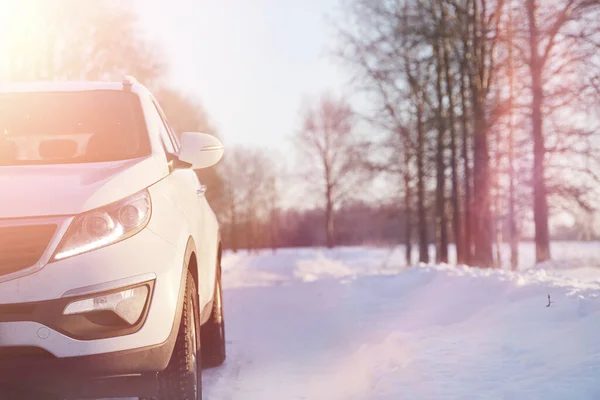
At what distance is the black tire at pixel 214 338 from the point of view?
6.16 meters

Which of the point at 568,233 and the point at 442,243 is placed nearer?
the point at 568,233

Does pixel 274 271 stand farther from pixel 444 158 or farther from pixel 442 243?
pixel 444 158

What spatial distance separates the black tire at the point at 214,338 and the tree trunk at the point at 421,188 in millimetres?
17220

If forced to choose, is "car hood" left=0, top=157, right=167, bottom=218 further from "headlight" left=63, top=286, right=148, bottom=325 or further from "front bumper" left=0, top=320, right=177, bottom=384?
"front bumper" left=0, top=320, right=177, bottom=384

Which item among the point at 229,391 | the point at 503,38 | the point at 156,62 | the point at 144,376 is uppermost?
the point at 156,62

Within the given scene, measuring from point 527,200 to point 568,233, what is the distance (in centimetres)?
257

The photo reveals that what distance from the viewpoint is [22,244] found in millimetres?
3188

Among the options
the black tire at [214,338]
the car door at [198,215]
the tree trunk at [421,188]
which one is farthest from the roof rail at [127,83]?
the tree trunk at [421,188]

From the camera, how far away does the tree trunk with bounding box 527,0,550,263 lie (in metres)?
17.6

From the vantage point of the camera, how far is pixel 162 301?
340 centimetres

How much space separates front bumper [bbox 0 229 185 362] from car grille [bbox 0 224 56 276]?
71 mm

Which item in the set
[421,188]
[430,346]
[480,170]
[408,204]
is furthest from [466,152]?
[430,346]

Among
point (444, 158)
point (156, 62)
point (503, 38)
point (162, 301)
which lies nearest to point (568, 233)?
point (444, 158)

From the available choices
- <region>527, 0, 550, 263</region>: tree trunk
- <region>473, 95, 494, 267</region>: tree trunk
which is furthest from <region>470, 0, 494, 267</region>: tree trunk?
<region>527, 0, 550, 263</region>: tree trunk
